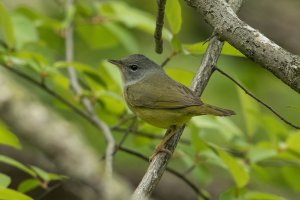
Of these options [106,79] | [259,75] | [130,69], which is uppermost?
[259,75]

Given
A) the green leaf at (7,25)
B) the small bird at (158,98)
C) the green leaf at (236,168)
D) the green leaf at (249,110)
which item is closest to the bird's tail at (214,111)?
the small bird at (158,98)

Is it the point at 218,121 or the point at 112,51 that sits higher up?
the point at 112,51

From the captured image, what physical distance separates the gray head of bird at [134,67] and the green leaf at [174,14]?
1.09 meters

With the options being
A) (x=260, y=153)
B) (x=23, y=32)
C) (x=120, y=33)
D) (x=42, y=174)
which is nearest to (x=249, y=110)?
(x=260, y=153)

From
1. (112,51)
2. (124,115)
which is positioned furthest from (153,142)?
(112,51)

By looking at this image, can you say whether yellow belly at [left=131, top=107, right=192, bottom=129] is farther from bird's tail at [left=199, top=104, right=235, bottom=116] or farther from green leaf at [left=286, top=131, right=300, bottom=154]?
green leaf at [left=286, top=131, right=300, bottom=154]

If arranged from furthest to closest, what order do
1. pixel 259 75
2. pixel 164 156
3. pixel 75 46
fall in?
pixel 259 75
pixel 75 46
pixel 164 156

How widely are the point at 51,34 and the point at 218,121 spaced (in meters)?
1.52

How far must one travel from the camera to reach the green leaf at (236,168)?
2.95 meters

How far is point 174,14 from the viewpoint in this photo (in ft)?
10.2

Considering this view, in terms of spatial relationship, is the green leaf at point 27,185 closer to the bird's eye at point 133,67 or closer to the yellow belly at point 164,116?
the yellow belly at point 164,116

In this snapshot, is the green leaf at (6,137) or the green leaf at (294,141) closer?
the green leaf at (6,137)

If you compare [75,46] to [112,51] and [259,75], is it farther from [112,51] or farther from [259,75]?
[259,75]

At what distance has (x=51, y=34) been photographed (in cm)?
452
